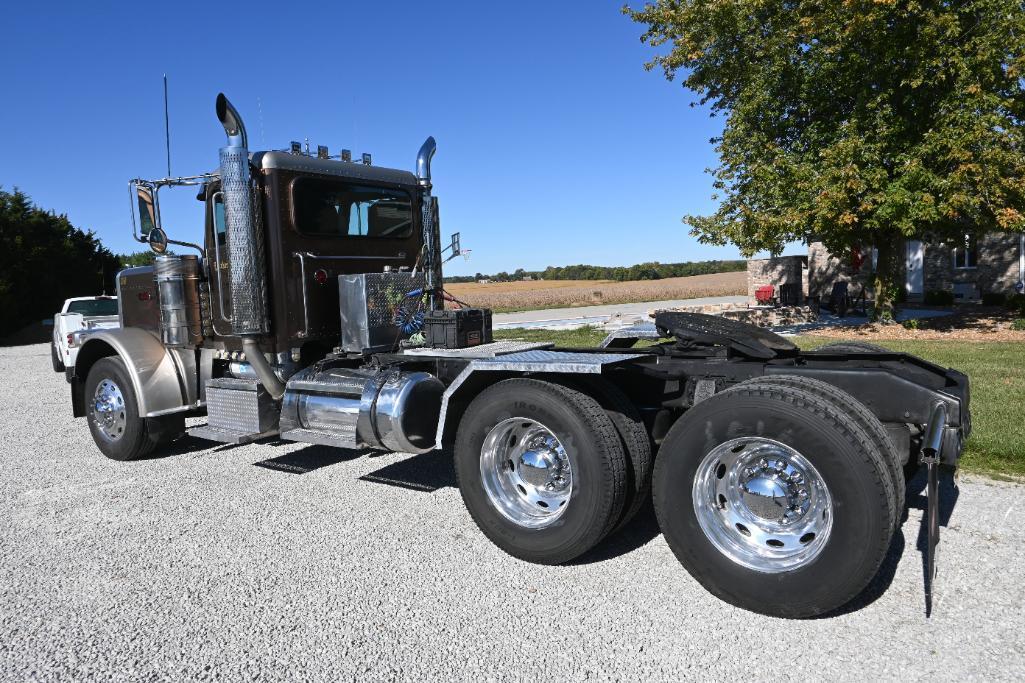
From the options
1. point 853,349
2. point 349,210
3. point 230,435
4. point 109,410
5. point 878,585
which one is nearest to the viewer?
point 878,585

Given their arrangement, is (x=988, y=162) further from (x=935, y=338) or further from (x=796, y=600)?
(x=796, y=600)

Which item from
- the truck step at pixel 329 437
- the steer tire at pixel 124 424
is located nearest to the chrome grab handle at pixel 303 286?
the truck step at pixel 329 437

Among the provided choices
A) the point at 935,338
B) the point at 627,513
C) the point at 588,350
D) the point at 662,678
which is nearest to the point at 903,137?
the point at 935,338

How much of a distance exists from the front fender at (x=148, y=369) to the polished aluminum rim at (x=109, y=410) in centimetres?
34

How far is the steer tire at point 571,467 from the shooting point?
3.76 metres

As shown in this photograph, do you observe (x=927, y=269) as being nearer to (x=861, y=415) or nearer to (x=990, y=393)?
(x=990, y=393)

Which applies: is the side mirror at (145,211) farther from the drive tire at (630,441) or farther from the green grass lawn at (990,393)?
the green grass lawn at (990,393)

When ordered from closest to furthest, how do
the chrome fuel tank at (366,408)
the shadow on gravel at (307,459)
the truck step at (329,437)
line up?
the chrome fuel tank at (366,408) < the truck step at (329,437) < the shadow on gravel at (307,459)

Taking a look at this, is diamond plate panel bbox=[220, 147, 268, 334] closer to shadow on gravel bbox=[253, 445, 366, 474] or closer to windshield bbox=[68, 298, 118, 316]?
shadow on gravel bbox=[253, 445, 366, 474]

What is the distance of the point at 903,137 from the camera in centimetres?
1438

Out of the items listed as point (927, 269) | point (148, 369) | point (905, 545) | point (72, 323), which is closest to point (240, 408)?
point (148, 369)

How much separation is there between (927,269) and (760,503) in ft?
85.4

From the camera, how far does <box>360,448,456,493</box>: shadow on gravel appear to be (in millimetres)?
5648

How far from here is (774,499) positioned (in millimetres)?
3430
